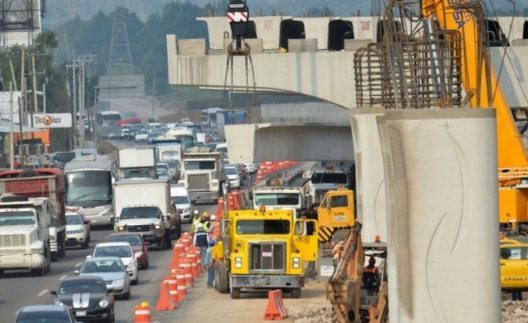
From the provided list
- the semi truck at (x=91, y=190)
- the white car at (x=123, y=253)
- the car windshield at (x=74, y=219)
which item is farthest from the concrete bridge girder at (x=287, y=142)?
the white car at (x=123, y=253)

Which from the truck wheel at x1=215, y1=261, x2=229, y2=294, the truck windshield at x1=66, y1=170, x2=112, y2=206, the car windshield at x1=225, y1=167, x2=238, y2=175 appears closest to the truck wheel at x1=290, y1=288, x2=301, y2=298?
the truck wheel at x1=215, y1=261, x2=229, y2=294

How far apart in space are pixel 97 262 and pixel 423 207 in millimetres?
21181

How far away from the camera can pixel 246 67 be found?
6247cm

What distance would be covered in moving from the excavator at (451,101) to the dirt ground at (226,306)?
4.63 meters

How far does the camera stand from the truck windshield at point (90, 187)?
7831 centimetres

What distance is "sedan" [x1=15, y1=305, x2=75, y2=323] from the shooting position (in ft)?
105

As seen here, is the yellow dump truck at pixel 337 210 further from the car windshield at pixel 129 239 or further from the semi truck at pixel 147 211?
the car windshield at pixel 129 239

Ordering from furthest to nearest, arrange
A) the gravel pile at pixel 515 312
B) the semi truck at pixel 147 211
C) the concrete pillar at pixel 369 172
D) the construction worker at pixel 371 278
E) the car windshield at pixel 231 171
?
the car windshield at pixel 231 171
the semi truck at pixel 147 211
the concrete pillar at pixel 369 172
the construction worker at pixel 371 278
the gravel pile at pixel 515 312

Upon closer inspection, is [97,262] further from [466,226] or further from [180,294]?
[466,226]

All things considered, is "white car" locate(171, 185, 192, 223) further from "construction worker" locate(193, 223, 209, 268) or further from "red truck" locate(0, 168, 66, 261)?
"construction worker" locate(193, 223, 209, 268)

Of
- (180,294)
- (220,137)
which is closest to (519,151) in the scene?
(180,294)

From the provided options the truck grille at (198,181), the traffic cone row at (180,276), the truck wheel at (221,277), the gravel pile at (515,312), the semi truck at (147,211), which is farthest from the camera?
the truck grille at (198,181)

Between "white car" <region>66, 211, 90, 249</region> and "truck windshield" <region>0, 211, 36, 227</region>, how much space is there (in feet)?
33.3

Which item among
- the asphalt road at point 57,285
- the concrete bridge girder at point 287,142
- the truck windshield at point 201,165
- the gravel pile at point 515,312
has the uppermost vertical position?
the concrete bridge girder at point 287,142
